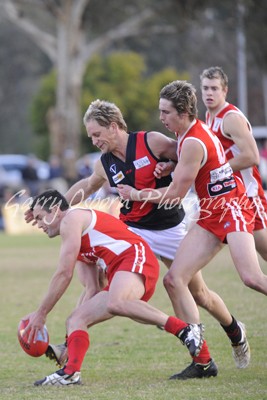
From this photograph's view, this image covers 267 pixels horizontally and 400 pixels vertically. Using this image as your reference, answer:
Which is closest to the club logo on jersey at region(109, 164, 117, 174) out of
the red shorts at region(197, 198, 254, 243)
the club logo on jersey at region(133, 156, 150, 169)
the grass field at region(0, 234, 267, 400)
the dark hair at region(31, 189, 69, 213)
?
the club logo on jersey at region(133, 156, 150, 169)

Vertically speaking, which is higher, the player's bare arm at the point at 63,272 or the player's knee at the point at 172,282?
the player's bare arm at the point at 63,272

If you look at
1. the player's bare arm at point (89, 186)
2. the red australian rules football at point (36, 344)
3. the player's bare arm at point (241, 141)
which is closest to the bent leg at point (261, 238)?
the player's bare arm at point (241, 141)

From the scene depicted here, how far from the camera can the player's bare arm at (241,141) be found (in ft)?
23.3

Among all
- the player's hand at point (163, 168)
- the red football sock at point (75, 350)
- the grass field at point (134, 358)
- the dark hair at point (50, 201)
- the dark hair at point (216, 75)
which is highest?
the dark hair at point (216, 75)

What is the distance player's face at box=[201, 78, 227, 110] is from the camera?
288 inches

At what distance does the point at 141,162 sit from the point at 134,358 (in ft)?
5.48

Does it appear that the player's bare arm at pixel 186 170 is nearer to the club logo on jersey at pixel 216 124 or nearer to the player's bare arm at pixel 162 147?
the player's bare arm at pixel 162 147

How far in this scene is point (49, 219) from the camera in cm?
625

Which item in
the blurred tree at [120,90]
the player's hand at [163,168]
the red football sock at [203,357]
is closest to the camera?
the red football sock at [203,357]

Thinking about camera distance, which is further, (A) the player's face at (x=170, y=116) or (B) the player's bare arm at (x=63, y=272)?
(A) the player's face at (x=170, y=116)

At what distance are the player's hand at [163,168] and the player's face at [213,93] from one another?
0.85 m

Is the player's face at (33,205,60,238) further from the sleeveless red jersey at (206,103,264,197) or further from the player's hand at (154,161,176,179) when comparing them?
the sleeveless red jersey at (206,103,264,197)

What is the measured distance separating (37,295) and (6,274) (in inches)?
112

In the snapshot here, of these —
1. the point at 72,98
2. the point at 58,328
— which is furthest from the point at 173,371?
the point at 72,98
